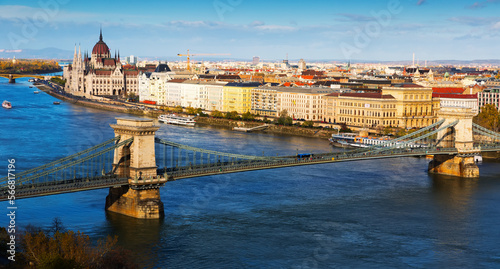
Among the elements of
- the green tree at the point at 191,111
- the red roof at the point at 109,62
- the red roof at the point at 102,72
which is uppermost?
the red roof at the point at 109,62

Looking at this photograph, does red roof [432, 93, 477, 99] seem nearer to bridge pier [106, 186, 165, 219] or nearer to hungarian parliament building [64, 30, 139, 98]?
bridge pier [106, 186, 165, 219]

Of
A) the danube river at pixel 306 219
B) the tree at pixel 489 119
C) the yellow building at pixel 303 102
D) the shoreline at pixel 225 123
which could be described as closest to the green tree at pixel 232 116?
the shoreline at pixel 225 123

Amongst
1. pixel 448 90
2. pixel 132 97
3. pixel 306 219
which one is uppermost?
pixel 448 90

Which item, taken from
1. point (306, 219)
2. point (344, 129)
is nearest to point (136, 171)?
point (306, 219)

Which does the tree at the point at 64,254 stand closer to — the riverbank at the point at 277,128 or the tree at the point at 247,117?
the riverbank at the point at 277,128

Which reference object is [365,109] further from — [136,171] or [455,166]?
[136,171]

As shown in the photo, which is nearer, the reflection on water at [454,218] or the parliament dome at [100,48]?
the reflection on water at [454,218]
